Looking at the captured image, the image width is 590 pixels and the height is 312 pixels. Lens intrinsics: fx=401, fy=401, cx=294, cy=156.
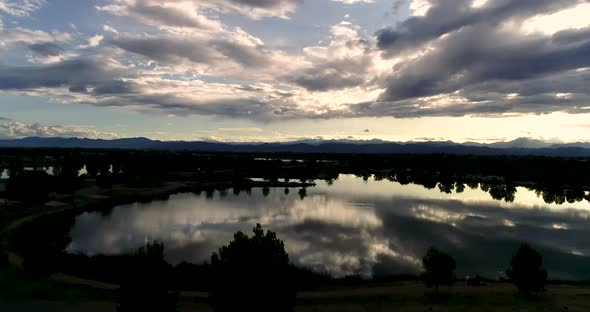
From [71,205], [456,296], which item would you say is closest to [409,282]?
[456,296]

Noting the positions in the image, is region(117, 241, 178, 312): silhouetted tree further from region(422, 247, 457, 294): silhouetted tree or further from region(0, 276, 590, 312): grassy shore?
region(422, 247, 457, 294): silhouetted tree

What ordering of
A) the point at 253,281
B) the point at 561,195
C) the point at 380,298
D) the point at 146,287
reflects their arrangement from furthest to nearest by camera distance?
the point at 561,195 < the point at 380,298 < the point at 146,287 < the point at 253,281

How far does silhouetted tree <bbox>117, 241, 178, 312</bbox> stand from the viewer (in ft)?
84.8

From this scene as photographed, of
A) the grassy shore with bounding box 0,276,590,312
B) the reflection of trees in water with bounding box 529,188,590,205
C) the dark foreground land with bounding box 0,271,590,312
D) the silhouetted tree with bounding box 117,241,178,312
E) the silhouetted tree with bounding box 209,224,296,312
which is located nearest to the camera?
the silhouetted tree with bounding box 209,224,296,312

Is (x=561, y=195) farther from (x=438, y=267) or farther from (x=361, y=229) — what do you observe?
(x=438, y=267)

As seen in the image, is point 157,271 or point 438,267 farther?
point 438,267

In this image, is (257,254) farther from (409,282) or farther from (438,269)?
(409,282)

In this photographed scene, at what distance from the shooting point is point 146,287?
26.2 m

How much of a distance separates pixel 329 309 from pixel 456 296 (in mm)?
12319

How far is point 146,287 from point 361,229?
2012 inches

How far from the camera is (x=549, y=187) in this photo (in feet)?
466

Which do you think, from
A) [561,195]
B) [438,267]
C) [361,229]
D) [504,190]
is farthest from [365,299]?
[561,195]

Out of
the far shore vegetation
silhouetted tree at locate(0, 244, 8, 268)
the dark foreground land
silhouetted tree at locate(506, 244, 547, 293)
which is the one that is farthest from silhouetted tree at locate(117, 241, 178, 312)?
silhouetted tree at locate(506, 244, 547, 293)

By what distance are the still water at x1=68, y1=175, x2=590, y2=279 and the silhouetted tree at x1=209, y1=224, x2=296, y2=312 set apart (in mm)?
21779
